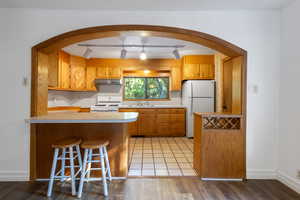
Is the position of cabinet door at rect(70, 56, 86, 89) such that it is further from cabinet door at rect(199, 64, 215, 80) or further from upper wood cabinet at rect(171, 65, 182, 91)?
cabinet door at rect(199, 64, 215, 80)

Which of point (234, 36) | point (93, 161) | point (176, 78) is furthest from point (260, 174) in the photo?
→ point (176, 78)

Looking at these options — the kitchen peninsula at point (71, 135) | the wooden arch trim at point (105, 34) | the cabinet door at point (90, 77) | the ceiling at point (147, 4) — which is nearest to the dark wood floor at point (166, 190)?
the kitchen peninsula at point (71, 135)

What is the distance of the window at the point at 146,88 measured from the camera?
578 centimetres

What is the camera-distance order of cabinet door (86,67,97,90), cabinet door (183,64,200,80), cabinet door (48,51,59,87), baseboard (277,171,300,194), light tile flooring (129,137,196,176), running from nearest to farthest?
baseboard (277,171,300,194) < light tile flooring (129,137,196,176) < cabinet door (48,51,59,87) < cabinet door (183,64,200,80) < cabinet door (86,67,97,90)

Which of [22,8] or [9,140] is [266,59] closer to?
[22,8]

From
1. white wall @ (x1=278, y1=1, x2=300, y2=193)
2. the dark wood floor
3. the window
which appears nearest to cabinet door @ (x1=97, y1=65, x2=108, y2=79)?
the window

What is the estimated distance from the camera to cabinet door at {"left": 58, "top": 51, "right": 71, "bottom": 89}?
438cm

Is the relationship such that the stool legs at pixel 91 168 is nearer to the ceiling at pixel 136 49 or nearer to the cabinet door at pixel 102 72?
the ceiling at pixel 136 49

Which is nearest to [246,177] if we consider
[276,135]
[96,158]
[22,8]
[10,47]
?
[276,135]

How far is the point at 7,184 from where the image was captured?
2320 mm

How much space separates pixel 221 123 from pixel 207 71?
111 inches

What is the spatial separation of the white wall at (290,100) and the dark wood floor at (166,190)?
0.28 metres

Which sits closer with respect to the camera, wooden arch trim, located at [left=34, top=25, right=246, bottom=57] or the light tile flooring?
wooden arch trim, located at [left=34, top=25, right=246, bottom=57]

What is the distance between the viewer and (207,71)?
199 inches
